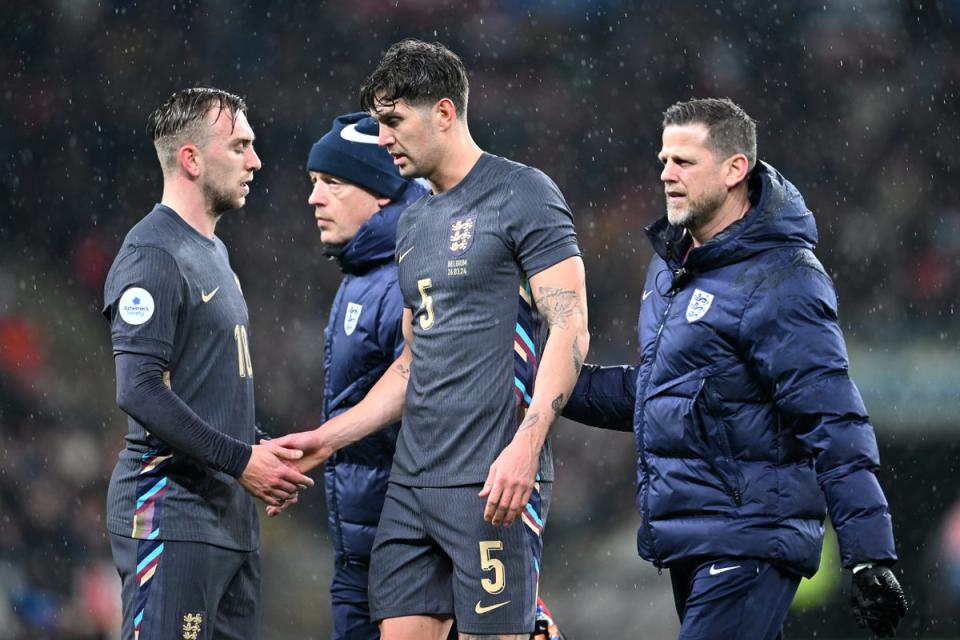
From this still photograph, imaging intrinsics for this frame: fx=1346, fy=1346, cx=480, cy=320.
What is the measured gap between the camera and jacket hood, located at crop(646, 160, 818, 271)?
11.2 ft

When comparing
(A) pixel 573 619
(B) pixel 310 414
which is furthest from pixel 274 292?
(A) pixel 573 619

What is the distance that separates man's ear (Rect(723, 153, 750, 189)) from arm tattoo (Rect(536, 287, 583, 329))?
2.13 ft

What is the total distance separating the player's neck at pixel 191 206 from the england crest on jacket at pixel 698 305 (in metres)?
1.28

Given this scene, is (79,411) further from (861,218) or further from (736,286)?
(736,286)

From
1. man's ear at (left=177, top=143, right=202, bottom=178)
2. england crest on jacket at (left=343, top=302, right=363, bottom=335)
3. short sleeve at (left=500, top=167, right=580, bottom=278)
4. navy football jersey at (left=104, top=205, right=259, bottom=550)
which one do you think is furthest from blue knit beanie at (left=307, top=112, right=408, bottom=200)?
short sleeve at (left=500, top=167, right=580, bottom=278)

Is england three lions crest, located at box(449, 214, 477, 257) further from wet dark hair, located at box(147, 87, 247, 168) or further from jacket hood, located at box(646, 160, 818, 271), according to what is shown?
wet dark hair, located at box(147, 87, 247, 168)

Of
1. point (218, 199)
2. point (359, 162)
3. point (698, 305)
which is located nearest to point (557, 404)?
point (698, 305)

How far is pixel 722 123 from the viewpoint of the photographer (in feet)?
11.9

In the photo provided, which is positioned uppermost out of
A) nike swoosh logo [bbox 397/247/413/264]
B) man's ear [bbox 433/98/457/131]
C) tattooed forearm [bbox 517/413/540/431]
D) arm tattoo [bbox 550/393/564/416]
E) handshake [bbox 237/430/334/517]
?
man's ear [bbox 433/98/457/131]

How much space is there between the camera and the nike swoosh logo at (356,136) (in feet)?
14.5

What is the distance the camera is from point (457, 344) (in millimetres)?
3268

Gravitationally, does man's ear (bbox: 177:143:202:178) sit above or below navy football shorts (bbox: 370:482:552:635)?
above

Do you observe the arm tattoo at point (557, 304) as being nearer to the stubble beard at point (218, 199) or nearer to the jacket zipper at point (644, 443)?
the jacket zipper at point (644, 443)

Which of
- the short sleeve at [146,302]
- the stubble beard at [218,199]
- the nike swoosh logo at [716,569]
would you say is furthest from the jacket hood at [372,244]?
the nike swoosh logo at [716,569]
